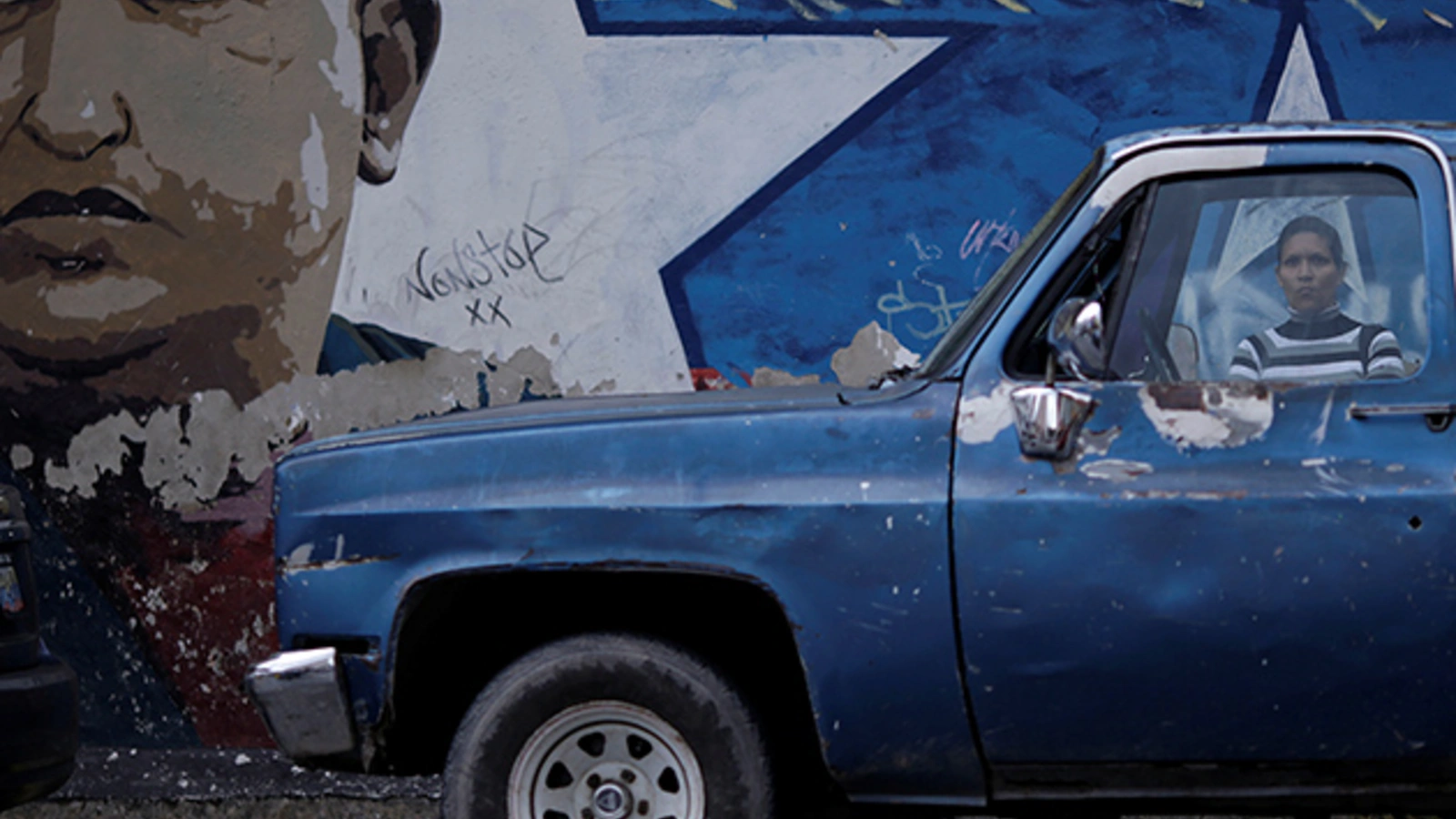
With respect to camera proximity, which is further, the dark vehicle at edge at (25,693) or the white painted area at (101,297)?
the white painted area at (101,297)

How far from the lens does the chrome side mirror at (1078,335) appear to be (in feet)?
10.6

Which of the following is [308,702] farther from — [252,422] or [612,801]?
[252,422]

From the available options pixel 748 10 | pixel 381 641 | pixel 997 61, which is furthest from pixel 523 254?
pixel 381 641

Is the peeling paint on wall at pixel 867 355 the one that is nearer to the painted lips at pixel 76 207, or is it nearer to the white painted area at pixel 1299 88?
the white painted area at pixel 1299 88

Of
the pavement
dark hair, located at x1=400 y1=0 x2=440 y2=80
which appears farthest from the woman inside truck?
dark hair, located at x1=400 y1=0 x2=440 y2=80

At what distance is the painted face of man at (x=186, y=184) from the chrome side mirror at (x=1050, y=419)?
4.45 metres

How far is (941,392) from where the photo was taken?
11.3 ft

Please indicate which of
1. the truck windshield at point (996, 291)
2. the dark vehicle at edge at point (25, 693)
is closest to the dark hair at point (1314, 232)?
the truck windshield at point (996, 291)

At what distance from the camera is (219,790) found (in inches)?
247

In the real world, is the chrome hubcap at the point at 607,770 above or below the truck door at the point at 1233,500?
below

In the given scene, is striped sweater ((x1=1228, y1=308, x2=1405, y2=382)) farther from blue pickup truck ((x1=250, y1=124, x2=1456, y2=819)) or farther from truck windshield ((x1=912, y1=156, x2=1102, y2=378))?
truck windshield ((x1=912, y1=156, x2=1102, y2=378))

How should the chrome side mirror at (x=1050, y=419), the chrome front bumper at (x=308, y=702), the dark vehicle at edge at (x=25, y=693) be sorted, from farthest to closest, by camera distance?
the dark vehicle at edge at (x=25, y=693) → the chrome front bumper at (x=308, y=702) → the chrome side mirror at (x=1050, y=419)

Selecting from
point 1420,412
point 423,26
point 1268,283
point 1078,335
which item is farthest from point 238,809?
point 1420,412

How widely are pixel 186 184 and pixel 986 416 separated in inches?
191
